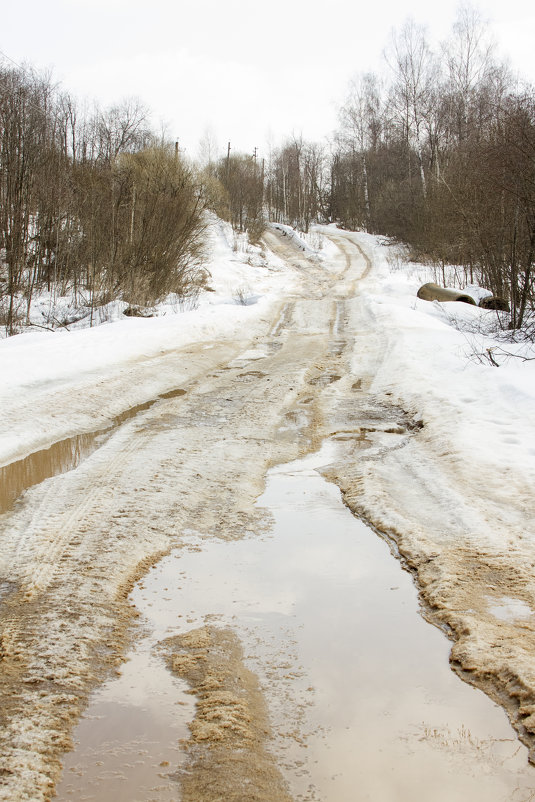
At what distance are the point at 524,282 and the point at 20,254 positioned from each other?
1226 cm

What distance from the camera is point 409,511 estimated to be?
4.40 m

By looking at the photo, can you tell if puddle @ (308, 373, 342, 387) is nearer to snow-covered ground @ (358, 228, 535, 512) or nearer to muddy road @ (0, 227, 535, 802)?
muddy road @ (0, 227, 535, 802)

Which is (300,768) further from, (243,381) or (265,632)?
(243,381)

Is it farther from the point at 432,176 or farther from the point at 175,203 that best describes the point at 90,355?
the point at 432,176

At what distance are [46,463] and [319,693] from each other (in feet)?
12.4

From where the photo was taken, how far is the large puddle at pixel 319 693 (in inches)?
78.4

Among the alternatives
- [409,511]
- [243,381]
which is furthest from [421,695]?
[243,381]

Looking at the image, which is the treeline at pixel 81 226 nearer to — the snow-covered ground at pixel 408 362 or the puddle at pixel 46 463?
the snow-covered ground at pixel 408 362

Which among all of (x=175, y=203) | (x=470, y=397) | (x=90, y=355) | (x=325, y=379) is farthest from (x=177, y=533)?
(x=175, y=203)

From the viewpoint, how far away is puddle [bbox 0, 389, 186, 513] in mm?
4824

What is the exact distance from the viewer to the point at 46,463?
5480 mm

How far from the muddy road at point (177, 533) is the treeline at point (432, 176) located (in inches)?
230

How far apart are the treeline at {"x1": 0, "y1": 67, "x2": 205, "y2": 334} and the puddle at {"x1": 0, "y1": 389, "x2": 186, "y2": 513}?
31.7 feet

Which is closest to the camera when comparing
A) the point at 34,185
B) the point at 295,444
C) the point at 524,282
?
the point at 295,444
